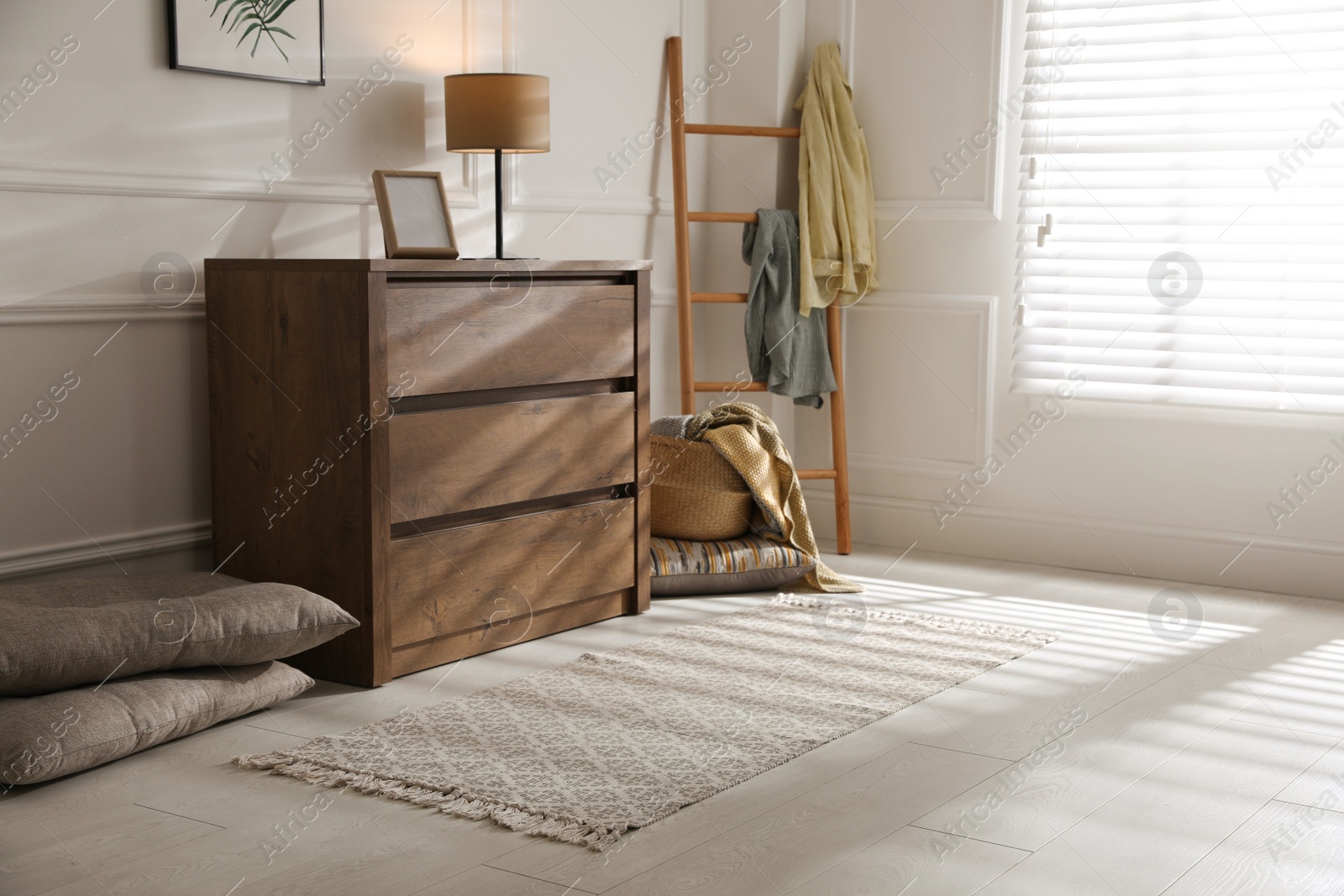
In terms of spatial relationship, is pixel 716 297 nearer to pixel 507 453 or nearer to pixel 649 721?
pixel 507 453

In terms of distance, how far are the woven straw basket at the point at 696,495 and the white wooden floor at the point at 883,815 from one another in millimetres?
918

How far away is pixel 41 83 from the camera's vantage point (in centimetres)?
257

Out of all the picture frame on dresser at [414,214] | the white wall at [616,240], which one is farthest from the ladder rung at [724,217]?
the picture frame on dresser at [414,214]

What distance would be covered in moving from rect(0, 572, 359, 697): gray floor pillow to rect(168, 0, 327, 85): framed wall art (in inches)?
44.6

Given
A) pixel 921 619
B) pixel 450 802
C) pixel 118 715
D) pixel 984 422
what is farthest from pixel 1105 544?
pixel 118 715

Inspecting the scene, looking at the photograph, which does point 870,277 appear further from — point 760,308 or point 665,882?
point 665,882

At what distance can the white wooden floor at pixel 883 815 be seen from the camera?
1796 mm

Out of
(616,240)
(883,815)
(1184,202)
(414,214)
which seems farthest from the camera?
(616,240)

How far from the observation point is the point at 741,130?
4211 mm

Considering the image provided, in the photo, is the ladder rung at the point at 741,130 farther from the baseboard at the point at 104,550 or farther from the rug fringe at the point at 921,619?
the baseboard at the point at 104,550

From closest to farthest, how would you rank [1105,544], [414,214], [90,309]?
[90,309] → [414,214] → [1105,544]

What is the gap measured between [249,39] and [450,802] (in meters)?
1.83

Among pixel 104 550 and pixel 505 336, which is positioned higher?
pixel 505 336

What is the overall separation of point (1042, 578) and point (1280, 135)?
141cm
